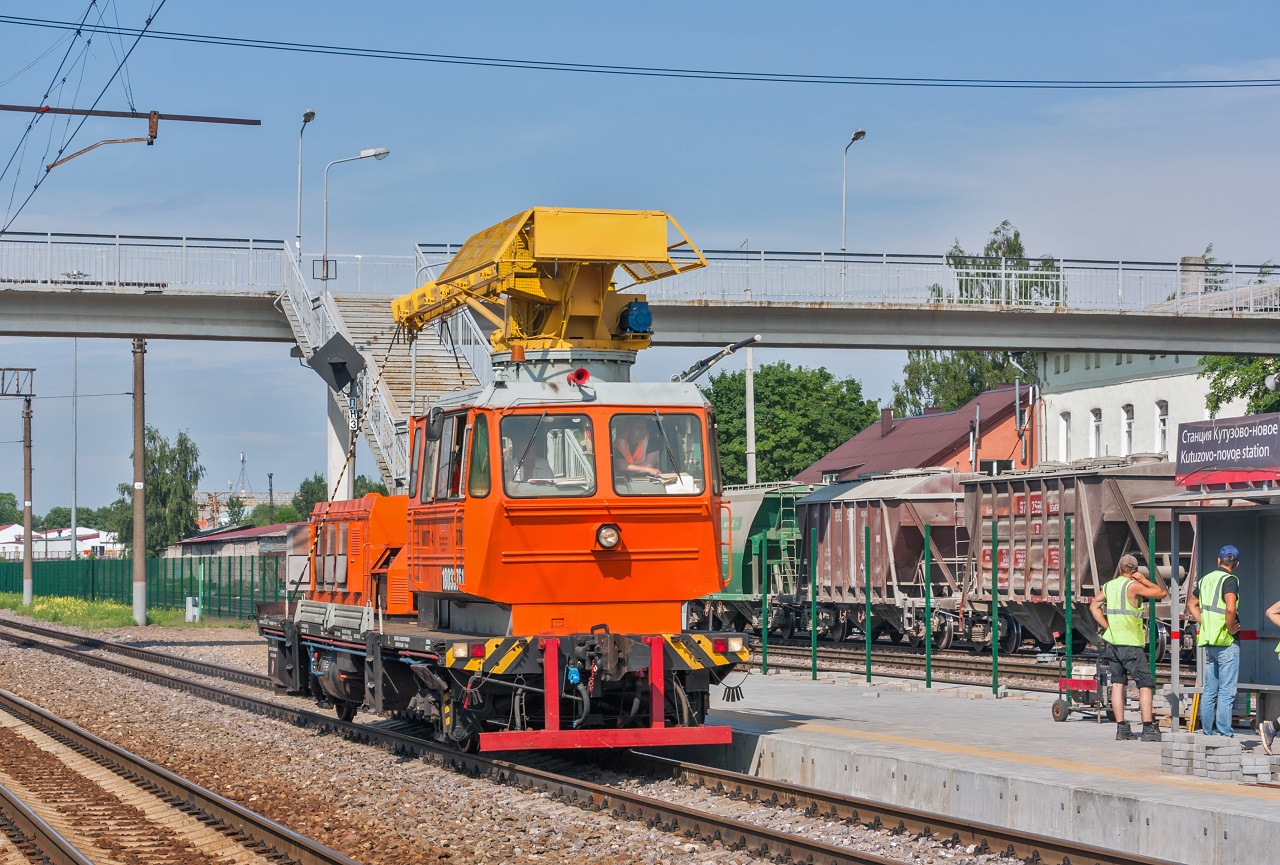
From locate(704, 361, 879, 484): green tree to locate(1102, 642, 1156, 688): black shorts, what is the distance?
255 feet

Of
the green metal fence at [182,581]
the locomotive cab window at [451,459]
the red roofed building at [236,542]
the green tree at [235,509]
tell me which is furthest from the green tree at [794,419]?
the locomotive cab window at [451,459]

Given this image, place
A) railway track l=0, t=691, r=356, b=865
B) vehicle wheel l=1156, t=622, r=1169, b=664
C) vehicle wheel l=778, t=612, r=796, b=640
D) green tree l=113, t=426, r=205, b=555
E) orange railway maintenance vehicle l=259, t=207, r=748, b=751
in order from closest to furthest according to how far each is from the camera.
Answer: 1. railway track l=0, t=691, r=356, b=865
2. orange railway maintenance vehicle l=259, t=207, r=748, b=751
3. vehicle wheel l=1156, t=622, r=1169, b=664
4. vehicle wheel l=778, t=612, r=796, b=640
5. green tree l=113, t=426, r=205, b=555

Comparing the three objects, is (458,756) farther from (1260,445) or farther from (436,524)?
(1260,445)

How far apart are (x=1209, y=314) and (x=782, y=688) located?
18733mm

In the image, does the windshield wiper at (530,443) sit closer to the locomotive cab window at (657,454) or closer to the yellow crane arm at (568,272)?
the locomotive cab window at (657,454)

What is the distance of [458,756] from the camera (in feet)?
45.7

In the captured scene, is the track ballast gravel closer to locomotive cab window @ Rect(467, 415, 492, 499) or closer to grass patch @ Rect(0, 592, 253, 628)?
locomotive cab window @ Rect(467, 415, 492, 499)

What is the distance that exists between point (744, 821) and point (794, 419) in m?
83.7

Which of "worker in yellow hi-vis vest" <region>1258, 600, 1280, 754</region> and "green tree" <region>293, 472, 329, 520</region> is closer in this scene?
"worker in yellow hi-vis vest" <region>1258, 600, 1280, 754</region>

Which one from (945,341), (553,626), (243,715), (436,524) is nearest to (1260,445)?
(553,626)

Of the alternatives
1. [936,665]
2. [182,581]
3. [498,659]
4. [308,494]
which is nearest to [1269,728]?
[498,659]

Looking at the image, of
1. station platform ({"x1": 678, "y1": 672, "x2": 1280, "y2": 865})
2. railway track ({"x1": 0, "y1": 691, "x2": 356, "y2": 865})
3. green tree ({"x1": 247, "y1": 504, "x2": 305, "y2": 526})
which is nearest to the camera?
station platform ({"x1": 678, "y1": 672, "x2": 1280, "y2": 865})

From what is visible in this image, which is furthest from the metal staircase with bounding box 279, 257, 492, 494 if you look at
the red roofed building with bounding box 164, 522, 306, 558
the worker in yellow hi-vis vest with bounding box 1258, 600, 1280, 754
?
the red roofed building with bounding box 164, 522, 306, 558

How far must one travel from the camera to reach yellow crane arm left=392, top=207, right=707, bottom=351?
14.4 m
